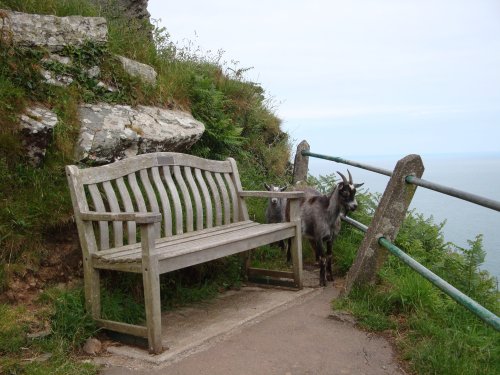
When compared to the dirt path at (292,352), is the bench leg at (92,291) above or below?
above

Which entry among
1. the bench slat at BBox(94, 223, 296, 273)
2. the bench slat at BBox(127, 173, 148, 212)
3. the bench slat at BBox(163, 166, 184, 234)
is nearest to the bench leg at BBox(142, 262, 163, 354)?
the bench slat at BBox(94, 223, 296, 273)

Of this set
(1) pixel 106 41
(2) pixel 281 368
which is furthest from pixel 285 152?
(2) pixel 281 368

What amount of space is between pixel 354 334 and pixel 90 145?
3.04 m

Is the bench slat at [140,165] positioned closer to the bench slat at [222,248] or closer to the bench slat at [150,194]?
the bench slat at [150,194]

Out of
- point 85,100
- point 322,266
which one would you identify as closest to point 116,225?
point 85,100

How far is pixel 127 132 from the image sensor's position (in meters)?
5.44

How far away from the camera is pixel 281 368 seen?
142 inches

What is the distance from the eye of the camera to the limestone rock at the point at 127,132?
5199 millimetres

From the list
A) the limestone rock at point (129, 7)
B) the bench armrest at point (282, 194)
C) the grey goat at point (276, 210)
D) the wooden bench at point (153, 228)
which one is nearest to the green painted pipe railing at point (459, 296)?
the bench armrest at point (282, 194)

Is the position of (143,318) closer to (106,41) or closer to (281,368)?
(281,368)

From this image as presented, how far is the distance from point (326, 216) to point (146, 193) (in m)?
1.98

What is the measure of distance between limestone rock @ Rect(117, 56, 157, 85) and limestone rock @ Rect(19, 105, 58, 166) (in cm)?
156

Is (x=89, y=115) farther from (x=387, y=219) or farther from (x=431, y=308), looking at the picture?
(x=431, y=308)

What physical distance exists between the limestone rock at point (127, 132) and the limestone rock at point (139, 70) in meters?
0.48
